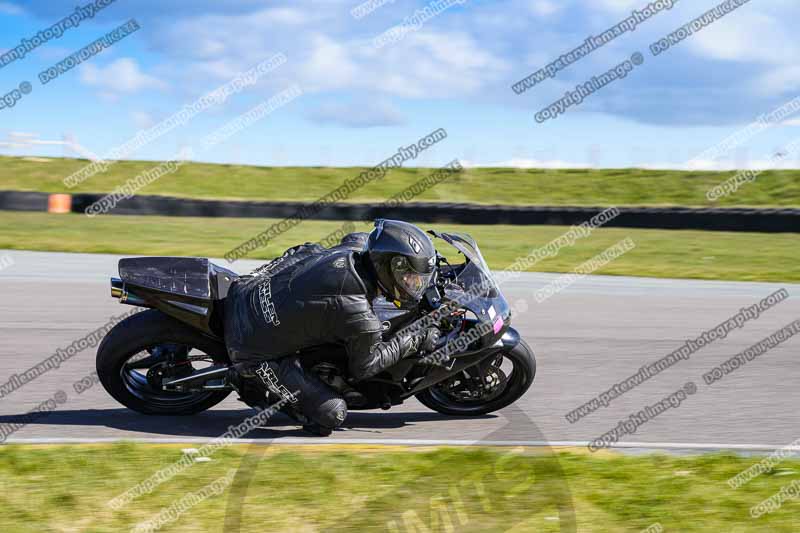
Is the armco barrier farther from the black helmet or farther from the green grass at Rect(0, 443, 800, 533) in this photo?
the green grass at Rect(0, 443, 800, 533)

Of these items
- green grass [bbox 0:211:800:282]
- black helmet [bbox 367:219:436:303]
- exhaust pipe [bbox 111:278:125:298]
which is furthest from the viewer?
green grass [bbox 0:211:800:282]

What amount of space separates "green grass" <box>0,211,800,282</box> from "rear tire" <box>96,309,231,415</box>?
9.51m

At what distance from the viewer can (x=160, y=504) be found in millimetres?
4555

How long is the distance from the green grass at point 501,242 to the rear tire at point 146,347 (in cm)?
951

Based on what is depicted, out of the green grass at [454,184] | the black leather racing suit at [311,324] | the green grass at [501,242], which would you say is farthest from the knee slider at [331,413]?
the green grass at [454,184]

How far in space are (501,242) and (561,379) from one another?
1084 cm

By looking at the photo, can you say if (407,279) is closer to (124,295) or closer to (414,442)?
(414,442)

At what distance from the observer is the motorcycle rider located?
5402 mm

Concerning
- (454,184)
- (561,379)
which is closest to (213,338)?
(561,379)

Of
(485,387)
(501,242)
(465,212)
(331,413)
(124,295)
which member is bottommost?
(485,387)

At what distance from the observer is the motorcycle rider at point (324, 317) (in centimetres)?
540

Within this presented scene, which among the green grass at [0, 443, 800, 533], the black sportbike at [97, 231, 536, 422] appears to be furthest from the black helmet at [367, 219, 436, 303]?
the green grass at [0, 443, 800, 533]

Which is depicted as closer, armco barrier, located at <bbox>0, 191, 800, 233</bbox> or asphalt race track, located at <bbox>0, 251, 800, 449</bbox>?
asphalt race track, located at <bbox>0, 251, 800, 449</bbox>

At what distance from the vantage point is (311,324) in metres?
5.51
